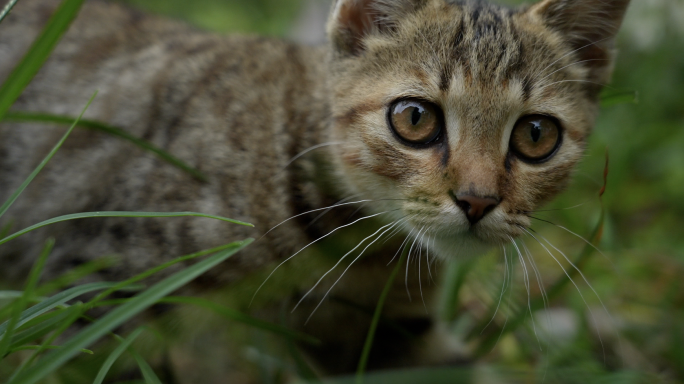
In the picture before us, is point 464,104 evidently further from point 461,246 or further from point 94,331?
point 94,331

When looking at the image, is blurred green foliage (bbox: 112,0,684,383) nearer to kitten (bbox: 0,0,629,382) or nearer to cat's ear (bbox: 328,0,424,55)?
kitten (bbox: 0,0,629,382)

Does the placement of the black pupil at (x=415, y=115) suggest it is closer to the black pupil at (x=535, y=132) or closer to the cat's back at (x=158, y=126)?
the black pupil at (x=535, y=132)

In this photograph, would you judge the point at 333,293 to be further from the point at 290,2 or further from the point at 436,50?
the point at 290,2

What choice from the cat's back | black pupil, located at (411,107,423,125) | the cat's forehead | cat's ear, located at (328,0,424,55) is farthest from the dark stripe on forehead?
the cat's back

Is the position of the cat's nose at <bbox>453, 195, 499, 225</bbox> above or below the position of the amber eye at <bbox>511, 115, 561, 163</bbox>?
below

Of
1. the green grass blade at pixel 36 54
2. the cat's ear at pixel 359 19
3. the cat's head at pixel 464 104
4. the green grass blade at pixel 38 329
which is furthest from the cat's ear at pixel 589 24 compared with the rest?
the green grass blade at pixel 38 329

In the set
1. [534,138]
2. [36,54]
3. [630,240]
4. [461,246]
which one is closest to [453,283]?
[461,246]
